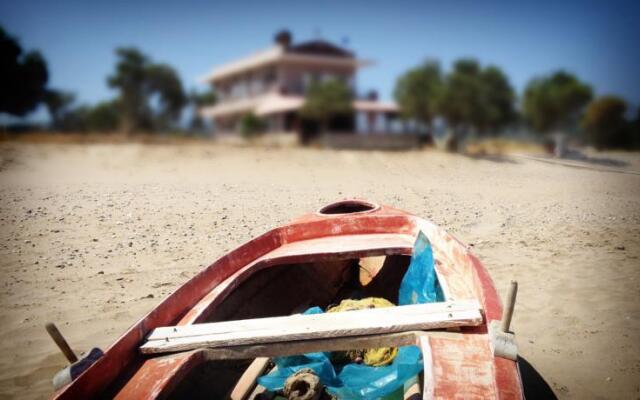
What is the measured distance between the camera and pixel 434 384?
1977mm

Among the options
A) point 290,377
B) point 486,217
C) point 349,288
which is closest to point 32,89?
point 349,288

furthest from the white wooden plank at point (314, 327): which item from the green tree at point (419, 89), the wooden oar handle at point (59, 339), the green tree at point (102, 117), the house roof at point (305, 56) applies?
the green tree at point (102, 117)

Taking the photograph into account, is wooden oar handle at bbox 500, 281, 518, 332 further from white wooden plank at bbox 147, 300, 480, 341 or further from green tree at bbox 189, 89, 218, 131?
green tree at bbox 189, 89, 218, 131

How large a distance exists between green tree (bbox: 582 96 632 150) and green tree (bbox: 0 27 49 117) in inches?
353

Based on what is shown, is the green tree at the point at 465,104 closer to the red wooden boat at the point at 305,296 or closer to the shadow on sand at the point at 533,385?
the red wooden boat at the point at 305,296

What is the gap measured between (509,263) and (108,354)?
5.12 meters

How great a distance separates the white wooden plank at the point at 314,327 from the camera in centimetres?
239

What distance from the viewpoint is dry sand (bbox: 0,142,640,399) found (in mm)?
3711

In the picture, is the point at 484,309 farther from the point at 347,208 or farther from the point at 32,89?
the point at 32,89

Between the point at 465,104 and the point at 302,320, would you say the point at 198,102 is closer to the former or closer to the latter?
the point at 465,104

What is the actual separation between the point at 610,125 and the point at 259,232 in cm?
582

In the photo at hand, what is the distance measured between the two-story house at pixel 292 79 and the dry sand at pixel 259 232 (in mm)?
12720

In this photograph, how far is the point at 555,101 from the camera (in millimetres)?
18047

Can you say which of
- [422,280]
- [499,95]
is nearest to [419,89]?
[499,95]
